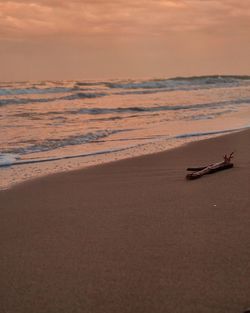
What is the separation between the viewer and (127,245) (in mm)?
3707

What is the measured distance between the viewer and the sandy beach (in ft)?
9.37

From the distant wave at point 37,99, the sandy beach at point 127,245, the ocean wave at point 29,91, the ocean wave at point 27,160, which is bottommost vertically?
the sandy beach at point 127,245

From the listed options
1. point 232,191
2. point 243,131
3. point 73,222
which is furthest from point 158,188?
point 243,131

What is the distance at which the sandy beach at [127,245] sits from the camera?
2855 mm

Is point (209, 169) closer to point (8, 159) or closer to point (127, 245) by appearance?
point (127, 245)

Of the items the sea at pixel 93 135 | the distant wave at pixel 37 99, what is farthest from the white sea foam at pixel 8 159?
the distant wave at pixel 37 99

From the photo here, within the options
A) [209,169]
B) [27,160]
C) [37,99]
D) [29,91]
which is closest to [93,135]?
[27,160]

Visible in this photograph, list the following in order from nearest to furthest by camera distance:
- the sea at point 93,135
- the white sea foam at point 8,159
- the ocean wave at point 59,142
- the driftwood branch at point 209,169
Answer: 1. the driftwood branch at point 209,169
2. the white sea foam at point 8,159
3. the sea at point 93,135
4. the ocean wave at point 59,142

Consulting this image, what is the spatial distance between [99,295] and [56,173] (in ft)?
13.7

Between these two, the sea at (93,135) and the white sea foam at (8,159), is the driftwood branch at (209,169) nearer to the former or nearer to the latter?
the sea at (93,135)

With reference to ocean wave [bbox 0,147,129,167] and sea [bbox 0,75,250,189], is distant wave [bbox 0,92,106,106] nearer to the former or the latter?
sea [bbox 0,75,250,189]

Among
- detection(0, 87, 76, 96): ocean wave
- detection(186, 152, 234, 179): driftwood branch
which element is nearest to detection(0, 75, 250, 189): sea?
detection(186, 152, 234, 179): driftwood branch

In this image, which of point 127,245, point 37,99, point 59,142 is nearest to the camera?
point 127,245

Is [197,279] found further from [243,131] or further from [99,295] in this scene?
[243,131]
